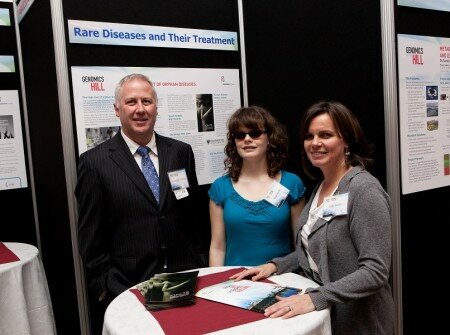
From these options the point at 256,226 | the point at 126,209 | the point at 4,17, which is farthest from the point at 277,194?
the point at 4,17

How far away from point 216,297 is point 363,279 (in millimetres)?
522

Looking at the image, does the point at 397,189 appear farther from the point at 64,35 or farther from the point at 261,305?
the point at 64,35

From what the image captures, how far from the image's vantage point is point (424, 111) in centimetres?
229

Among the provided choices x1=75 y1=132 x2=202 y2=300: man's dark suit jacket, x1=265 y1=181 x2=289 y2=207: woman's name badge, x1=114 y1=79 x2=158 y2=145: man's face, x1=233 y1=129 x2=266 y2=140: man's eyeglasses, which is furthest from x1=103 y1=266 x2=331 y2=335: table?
x1=233 y1=129 x2=266 y2=140: man's eyeglasses

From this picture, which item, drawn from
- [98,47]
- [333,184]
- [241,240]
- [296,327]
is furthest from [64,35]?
[296,327]

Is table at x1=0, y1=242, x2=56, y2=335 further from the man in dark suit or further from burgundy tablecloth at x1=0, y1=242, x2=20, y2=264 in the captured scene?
the man in dark suit

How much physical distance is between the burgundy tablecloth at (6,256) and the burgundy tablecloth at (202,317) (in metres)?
1.11

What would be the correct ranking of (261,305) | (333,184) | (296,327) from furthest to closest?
(333,184) < (261,305) < (296,327)

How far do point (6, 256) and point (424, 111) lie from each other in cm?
234

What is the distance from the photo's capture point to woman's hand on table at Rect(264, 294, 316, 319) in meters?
1.39

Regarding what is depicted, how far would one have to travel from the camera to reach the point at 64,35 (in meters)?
2.23

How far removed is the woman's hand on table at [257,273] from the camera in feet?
5.79

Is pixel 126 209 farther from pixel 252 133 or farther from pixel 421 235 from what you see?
pixel 421 235

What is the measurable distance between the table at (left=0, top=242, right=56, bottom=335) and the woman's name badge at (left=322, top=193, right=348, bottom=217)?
149 centimetres
